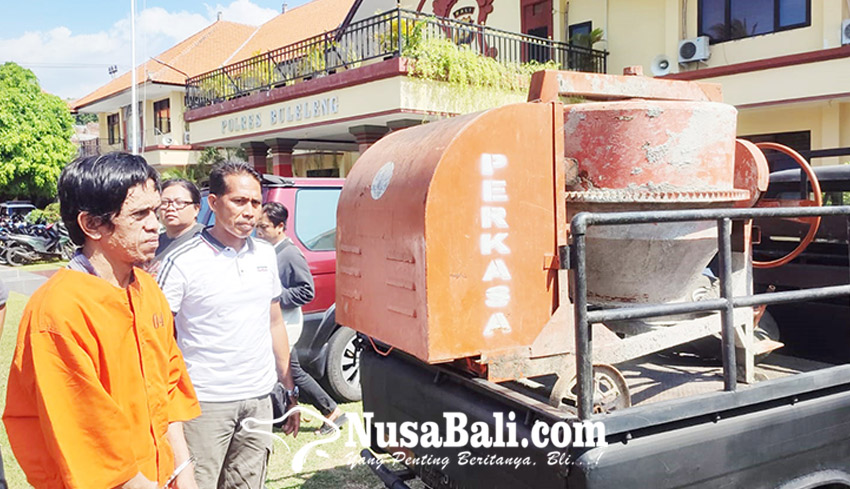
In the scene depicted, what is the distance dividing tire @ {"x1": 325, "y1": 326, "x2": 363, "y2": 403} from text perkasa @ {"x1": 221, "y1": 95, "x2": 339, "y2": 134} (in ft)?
29.1

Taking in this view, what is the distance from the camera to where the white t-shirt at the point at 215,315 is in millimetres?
3023

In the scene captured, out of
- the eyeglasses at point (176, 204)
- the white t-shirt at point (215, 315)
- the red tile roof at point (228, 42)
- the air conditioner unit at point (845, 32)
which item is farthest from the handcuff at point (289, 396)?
the red tile roof at point (228, 42)

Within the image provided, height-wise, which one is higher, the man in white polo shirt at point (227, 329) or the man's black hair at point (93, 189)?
the man's black hair at point (93, 189)

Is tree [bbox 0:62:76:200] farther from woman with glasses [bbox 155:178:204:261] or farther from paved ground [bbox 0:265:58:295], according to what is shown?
woman with glasses [bbox 155:178:204:261]

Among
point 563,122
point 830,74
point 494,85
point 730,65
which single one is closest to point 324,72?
point 494,85

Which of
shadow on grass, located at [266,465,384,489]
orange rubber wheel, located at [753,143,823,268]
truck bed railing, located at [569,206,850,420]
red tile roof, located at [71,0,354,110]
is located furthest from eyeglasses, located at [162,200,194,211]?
red tile roof, located at [71,0,354,110]

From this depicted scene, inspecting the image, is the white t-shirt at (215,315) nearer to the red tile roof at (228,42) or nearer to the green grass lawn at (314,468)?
the green grass lawn at (314,468)

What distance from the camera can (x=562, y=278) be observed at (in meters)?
2.61

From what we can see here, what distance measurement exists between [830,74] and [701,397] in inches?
456

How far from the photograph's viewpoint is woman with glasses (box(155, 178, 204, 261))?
471cm

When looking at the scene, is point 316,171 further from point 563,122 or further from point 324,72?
point 563,122

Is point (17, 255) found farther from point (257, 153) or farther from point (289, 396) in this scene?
point (289, 396)

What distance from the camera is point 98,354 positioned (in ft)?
6.36

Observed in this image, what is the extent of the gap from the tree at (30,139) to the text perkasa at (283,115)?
1855cm
